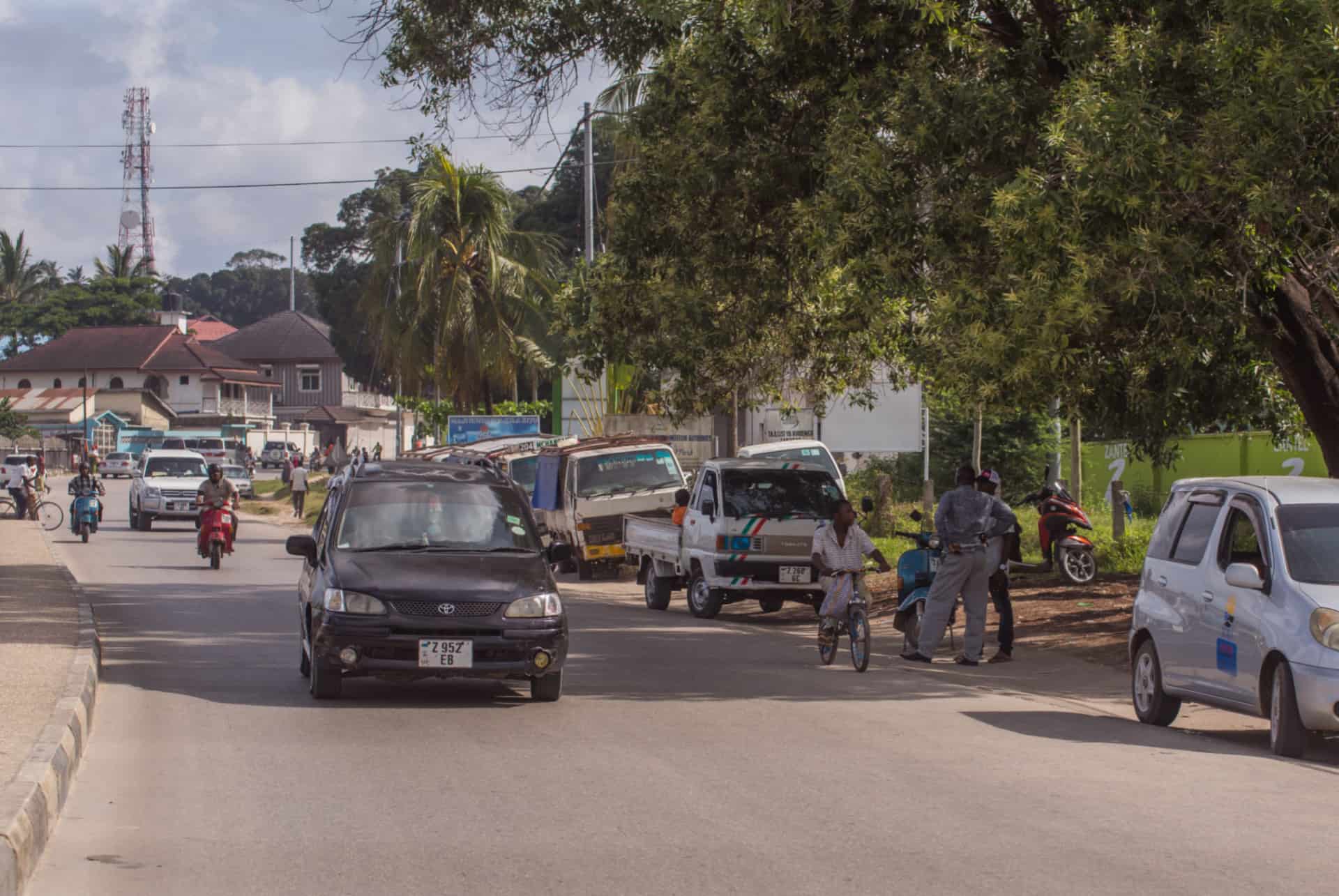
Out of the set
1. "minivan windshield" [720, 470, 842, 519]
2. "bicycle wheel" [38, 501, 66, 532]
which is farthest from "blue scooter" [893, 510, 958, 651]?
"bicycle wheel" [38, 501, 66, 532]

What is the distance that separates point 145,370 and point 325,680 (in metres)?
91.2

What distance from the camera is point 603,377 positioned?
43.7m

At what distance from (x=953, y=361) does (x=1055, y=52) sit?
3443mm

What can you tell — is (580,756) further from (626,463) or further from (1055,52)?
(626,463)

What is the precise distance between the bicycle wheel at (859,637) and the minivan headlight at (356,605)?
4860 millimetres

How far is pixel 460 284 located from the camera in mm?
45562

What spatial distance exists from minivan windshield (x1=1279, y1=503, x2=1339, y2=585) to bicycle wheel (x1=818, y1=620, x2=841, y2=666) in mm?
5266

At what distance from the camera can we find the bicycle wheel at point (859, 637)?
1458cm

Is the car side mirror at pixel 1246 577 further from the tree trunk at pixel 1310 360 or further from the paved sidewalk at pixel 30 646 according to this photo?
the paved sidewalk at pixel 30 646

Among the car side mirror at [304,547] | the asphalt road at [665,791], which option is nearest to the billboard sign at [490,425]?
the asphalt road at [665,791]

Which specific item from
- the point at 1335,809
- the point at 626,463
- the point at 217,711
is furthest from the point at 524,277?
the point at 1335,809

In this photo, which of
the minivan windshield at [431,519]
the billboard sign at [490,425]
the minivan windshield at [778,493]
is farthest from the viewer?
the billboard sign at [490,425]

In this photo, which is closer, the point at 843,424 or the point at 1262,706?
the point at 1262,706

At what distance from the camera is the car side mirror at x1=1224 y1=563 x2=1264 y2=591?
33.5 ft
